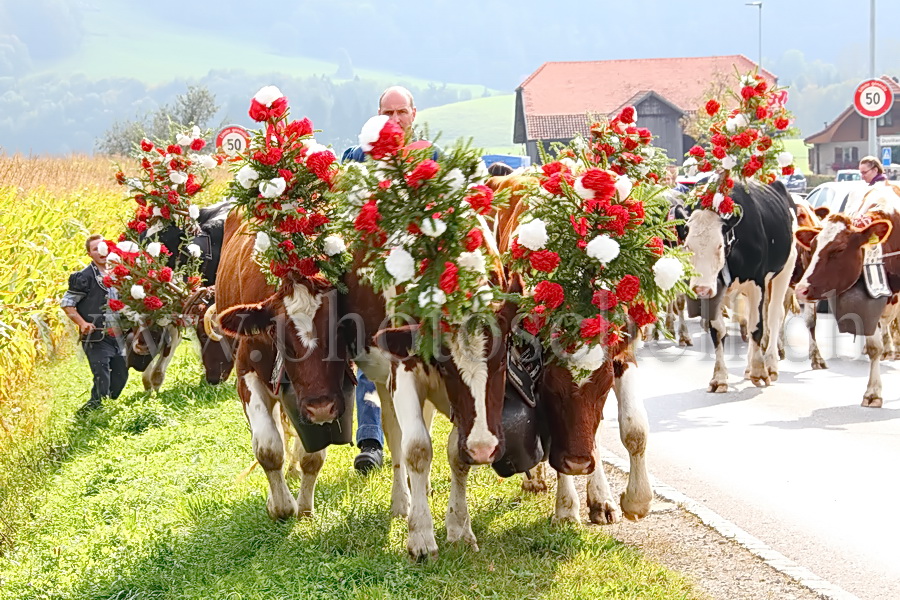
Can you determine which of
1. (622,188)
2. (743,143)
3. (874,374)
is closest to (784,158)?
(743,143)

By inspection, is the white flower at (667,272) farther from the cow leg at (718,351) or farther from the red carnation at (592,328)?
the cow leg at (718,351)

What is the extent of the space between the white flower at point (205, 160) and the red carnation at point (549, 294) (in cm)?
619

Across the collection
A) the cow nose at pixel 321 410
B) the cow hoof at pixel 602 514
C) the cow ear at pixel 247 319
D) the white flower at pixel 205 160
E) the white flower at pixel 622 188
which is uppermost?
the white flower at pixel 205 160

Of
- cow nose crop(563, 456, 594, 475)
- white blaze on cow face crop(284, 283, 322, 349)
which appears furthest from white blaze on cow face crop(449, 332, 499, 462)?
white blaze on cow face crop(284, 283, 322, 349)

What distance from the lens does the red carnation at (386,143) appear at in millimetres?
6359

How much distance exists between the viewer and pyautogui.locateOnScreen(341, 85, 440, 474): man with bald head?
850 cm

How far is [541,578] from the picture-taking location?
6.21 m

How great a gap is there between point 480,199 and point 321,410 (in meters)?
1.48

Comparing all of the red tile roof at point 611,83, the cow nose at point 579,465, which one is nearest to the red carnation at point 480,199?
the cow nose at point 579,465

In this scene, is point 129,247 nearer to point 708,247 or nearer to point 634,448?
point 634,448

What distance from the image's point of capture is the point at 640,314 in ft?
21.7

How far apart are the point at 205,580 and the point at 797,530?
348 centimetres

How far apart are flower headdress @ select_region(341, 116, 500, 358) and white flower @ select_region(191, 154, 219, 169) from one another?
5606 mm

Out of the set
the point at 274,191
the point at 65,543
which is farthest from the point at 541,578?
the point at 65,543
